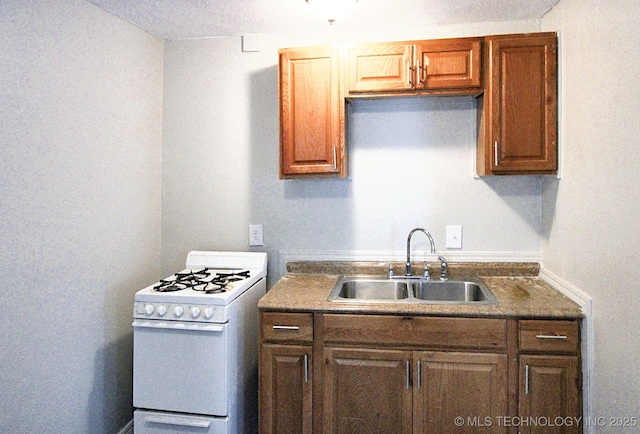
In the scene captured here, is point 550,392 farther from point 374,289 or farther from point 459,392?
point 374,289

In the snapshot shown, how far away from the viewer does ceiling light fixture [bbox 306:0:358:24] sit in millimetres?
1848

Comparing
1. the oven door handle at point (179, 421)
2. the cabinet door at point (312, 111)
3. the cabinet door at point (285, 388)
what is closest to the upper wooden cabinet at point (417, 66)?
the cabinet door at point (312, 111)

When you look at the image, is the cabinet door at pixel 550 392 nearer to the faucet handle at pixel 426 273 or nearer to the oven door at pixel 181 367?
the faucet handle at pixel 426 273

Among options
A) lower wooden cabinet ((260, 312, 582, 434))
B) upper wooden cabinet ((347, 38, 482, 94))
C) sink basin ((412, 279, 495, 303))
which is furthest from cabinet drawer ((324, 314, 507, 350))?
upper wooden cabinet ((347, 38, 482, 94))

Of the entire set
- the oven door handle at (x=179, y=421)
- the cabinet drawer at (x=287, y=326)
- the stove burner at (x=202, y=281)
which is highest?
the stove burner at (x=202, y=281)

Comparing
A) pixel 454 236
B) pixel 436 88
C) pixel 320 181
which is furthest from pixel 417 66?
pixel 454 236

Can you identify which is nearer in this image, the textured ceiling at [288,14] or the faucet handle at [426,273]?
the textured ceiling at [288,14]

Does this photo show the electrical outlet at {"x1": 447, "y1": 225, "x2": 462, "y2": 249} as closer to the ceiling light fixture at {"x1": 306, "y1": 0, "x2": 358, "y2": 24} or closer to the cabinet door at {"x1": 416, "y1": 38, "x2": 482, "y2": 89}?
the cabinet door at {"x1": 416, "y1": 38, "x2": 482, "y2": 89}

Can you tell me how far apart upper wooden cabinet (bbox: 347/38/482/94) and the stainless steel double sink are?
3.39 ft

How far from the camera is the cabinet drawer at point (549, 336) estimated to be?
5.73ft

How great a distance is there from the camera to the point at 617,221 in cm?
151

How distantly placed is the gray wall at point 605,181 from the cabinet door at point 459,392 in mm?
378

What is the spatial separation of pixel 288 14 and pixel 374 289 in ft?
5.21

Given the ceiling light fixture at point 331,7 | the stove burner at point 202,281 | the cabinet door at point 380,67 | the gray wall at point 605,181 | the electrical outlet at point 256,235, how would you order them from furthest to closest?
the electrical outlet at point 256,235, the cabinet door at point 380,67, the stove burner at point 202,281, the ceiling light fixture at point 331,7, the gray wall at point 605,181
